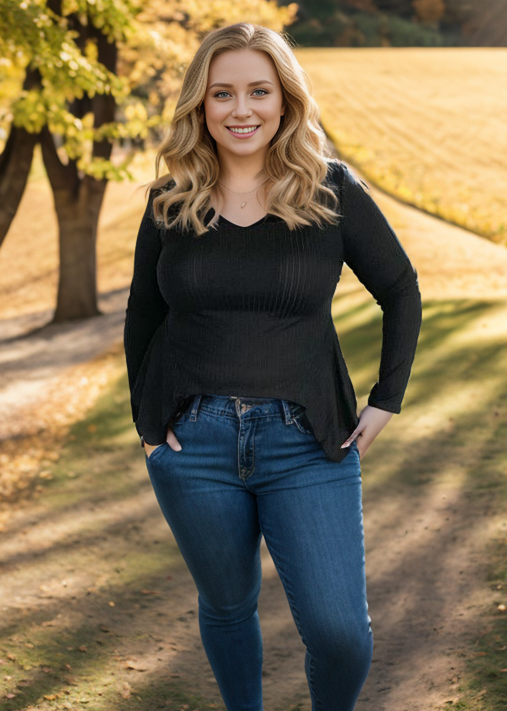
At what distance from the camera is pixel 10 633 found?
4070mm

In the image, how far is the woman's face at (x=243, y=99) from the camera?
2.24 m

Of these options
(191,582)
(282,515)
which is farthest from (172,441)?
(191,582)

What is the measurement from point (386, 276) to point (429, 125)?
20.6m

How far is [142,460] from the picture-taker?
677cm

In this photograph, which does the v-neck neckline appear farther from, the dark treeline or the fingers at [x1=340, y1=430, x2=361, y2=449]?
the dark treeline

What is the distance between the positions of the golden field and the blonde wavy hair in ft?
29.4

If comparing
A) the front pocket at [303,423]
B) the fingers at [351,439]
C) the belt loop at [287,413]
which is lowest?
the fingers at [351,439]

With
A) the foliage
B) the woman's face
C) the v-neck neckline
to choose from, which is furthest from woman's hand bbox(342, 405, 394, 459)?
the foliage

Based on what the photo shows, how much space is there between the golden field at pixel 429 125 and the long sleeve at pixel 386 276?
358 inches

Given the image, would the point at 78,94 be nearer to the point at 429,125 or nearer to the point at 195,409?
the point at 195,409

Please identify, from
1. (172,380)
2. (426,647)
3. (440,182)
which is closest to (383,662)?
(426,647)

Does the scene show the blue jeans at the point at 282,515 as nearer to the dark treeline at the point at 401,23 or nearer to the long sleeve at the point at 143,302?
the long sleeve at the point at 143,302

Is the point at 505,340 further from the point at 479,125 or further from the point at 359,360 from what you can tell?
the point at 479,125

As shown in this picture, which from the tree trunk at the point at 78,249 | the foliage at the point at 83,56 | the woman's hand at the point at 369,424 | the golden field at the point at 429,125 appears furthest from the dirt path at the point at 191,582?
the golden field at the point at 429,125
